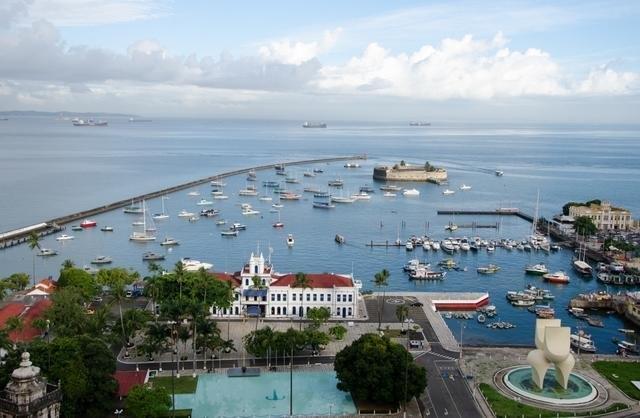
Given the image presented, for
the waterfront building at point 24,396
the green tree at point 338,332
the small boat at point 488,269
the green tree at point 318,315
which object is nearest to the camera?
the waterfront building at point 24,396

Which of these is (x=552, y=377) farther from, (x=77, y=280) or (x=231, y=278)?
(x=77, y=280)

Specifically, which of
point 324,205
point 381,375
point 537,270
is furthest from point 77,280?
point 324,205

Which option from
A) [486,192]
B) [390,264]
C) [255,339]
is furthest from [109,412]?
[486,192]

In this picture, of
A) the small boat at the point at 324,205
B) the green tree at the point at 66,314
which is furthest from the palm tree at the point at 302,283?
the small boat at the point at 324,205

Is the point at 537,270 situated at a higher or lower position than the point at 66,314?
lower

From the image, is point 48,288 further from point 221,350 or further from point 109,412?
point 109,412

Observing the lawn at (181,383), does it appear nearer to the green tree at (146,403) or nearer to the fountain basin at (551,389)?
the green tree at (146,403)
